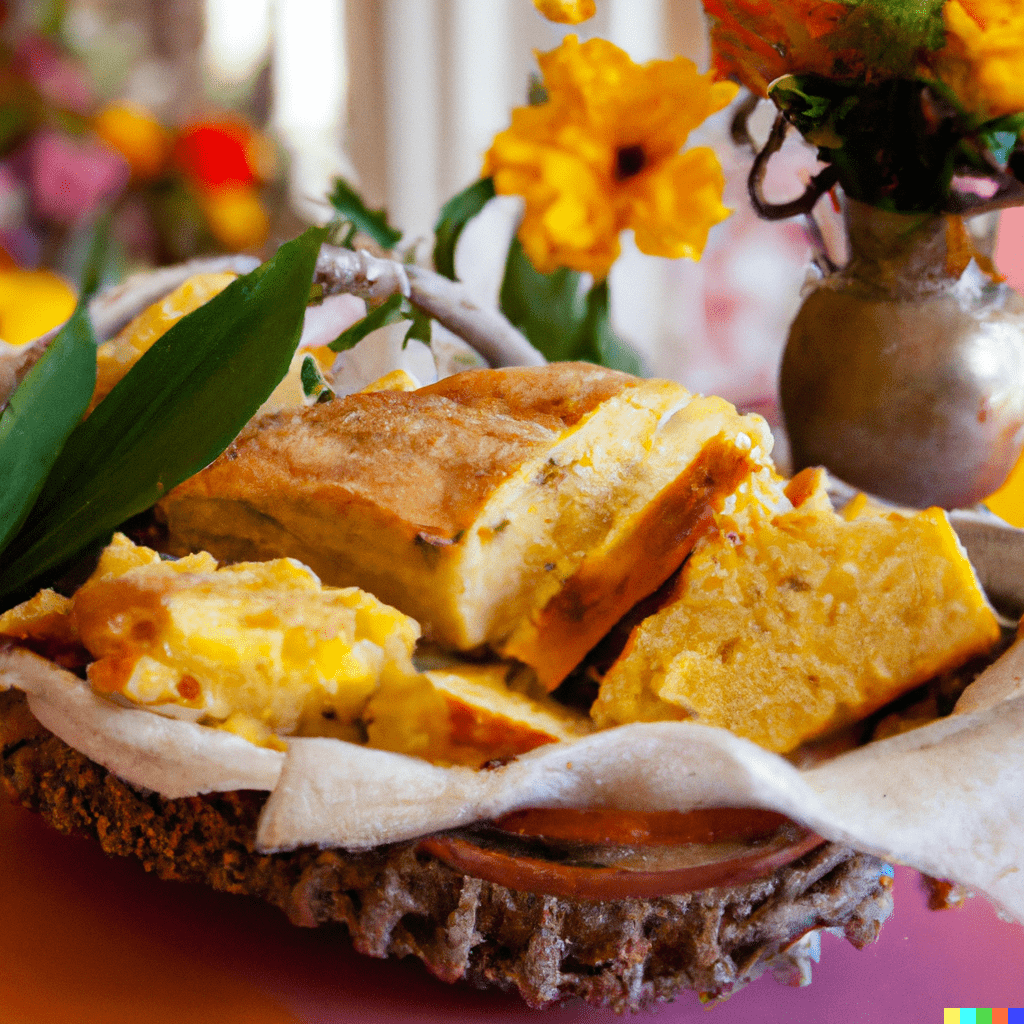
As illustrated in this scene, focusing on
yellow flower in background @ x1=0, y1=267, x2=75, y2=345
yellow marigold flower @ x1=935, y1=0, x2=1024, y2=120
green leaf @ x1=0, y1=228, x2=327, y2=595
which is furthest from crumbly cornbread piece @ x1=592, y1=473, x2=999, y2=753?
yellow flower in background @ x1=0, y1=267, x2=75, y2=345

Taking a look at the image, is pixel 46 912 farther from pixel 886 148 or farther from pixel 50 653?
pixel 886 148

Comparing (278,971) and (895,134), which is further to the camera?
(895,134)

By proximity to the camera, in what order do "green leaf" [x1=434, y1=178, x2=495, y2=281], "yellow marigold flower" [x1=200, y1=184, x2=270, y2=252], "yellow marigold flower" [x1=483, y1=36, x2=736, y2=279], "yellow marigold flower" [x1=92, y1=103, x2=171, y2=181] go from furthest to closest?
1. "yellow marigold flower" [x1=200, y1=184, x2=270, y2=252]
2. "yellow marigold flower" [x1=92, y1=103, x2=171, y2=181]
3. "green leaf" [x1=434, y1=178, x2=495, y2=281]
4. "yellow marigold flower" [x1=483, y1=36, x2=736, y2=279]

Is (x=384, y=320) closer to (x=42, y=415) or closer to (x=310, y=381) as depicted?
(x=310, y=381)

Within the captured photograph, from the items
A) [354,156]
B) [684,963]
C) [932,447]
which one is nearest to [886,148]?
[932,447]

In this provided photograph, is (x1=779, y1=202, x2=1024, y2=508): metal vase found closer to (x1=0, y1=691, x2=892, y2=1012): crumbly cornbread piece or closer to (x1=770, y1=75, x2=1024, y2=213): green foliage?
(x1=770, y1=75, x2=1024, y2=213): green foliage

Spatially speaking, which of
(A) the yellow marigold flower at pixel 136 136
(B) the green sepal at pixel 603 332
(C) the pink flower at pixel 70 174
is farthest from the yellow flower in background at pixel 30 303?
(B) the green sepal at pixel 603 332

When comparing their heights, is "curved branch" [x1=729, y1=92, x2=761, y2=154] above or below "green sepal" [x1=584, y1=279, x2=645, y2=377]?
above

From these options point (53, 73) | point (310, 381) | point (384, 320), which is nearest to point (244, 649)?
point (310, 381)
